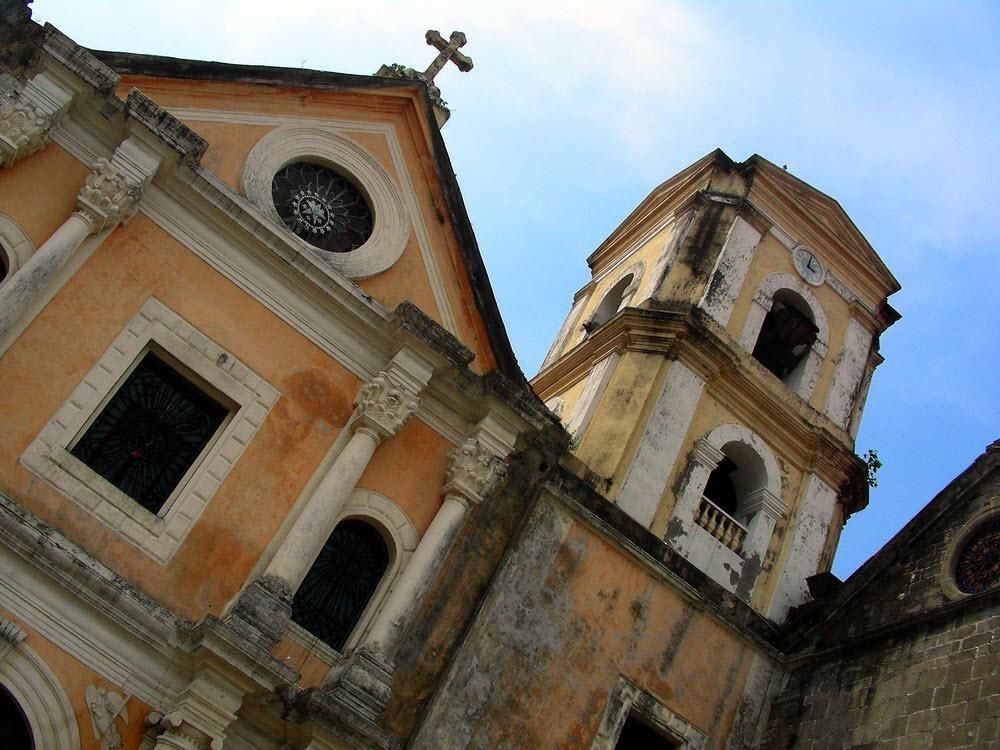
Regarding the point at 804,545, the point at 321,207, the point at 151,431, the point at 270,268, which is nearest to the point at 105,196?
the point at 270,268

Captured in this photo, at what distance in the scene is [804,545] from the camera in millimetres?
12977

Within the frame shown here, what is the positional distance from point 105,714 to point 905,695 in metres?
7.11

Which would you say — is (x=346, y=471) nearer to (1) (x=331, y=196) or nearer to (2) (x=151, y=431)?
(2) (x=151, y=431)

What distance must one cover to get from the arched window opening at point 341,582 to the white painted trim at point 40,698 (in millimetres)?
2110

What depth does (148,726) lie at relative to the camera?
26.9 ft

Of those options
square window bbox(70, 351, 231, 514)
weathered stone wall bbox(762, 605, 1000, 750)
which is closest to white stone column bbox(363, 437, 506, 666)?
square window bbox(70, 351, 231, 514)

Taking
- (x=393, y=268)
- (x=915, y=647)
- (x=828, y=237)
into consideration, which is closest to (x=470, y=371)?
(x=393, y=268)

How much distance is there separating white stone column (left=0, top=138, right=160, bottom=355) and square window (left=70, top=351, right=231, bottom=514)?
104cm

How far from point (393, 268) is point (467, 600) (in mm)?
3469

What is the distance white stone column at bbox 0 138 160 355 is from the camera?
855 cm

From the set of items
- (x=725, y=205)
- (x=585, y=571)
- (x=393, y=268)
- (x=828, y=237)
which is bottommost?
(x=585, y=571)

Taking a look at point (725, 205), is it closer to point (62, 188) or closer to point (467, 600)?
point (467, 600)

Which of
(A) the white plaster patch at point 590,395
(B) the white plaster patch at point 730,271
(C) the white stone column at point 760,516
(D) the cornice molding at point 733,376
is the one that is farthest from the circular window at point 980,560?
(A) the white plaster patch at point 590,395

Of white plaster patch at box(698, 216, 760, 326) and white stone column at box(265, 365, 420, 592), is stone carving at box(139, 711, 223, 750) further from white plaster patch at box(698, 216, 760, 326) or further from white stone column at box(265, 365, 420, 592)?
white plaster patch at box(698, 216, 760, 326)
